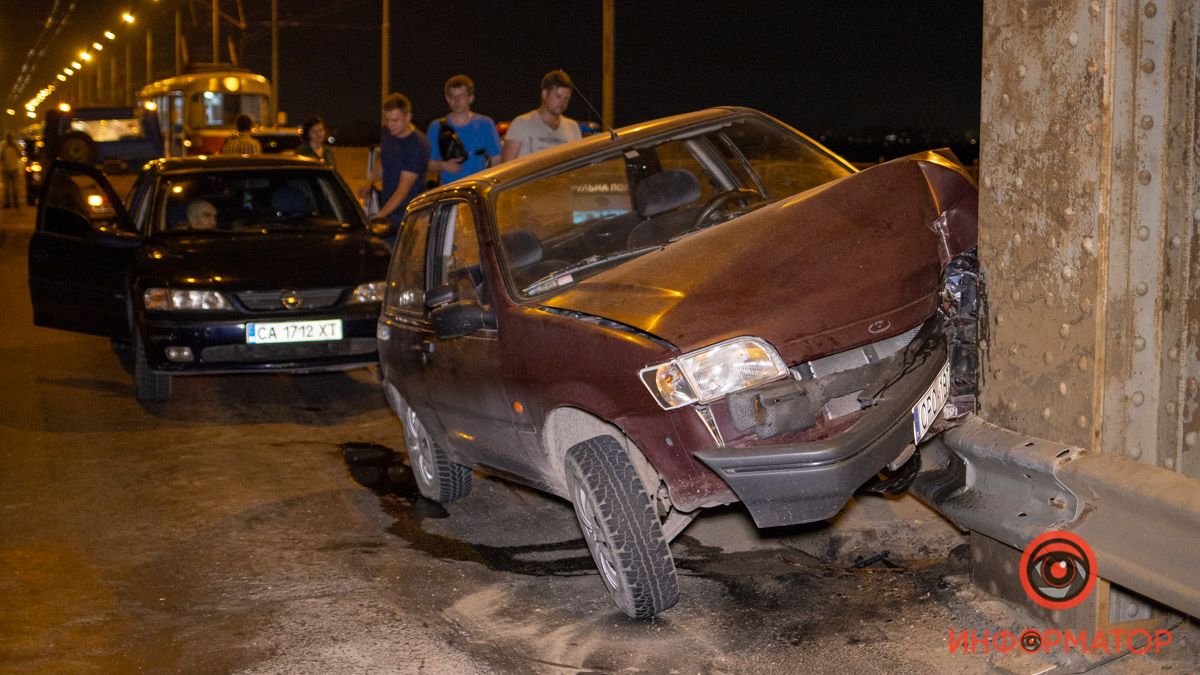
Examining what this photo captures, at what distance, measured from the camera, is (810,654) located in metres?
4.34

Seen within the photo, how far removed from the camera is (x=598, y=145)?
5824mm

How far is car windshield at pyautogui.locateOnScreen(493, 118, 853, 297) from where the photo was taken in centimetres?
553

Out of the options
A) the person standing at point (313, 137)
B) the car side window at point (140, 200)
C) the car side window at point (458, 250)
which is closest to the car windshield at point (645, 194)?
the car side window at point (458, 250)

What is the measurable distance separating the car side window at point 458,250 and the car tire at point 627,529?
1.31m

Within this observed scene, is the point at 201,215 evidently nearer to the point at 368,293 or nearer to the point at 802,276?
the point at 368,293

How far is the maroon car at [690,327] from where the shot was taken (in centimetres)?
434

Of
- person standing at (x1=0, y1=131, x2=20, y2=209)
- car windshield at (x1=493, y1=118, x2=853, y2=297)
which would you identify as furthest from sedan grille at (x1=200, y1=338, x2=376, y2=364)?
person standing at (x1=0, y1=131, x2=20, y2=209)

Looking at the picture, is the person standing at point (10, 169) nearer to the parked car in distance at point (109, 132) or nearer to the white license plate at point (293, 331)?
the parked car in distance at point (109, 132)

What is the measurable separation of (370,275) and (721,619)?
5183 millimetres

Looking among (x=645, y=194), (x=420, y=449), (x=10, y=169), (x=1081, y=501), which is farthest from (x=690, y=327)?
(x=10, y=169)

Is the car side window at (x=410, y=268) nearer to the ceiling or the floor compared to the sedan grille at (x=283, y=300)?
nearer to the ceiling

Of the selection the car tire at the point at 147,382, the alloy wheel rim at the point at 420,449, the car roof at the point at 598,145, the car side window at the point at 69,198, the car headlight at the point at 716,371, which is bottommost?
→ the car tire at the point at 147,382

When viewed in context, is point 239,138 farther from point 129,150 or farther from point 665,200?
point 129,150

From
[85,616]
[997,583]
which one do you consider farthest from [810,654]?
[85,616]
